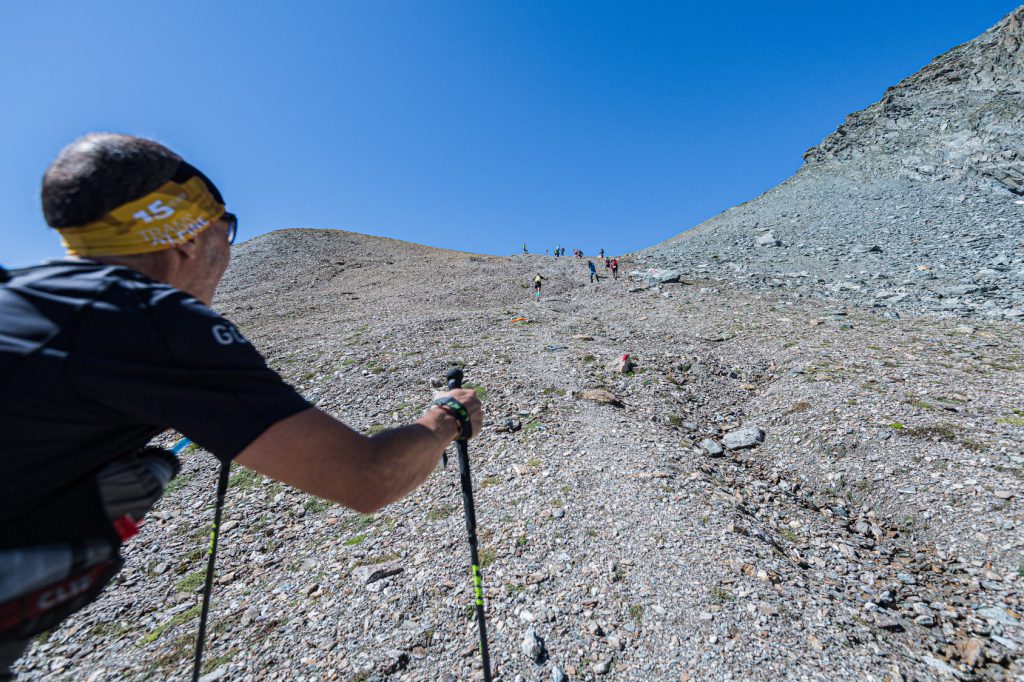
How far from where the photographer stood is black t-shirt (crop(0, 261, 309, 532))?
4.96 feet

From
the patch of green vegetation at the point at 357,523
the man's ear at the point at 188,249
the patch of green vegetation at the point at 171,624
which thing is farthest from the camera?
the patch of green vegetation at the point at 357,523

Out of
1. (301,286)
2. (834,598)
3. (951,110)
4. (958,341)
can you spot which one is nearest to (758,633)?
(834,598)

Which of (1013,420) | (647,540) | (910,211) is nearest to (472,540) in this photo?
(647,540)

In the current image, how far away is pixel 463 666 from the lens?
178 inches

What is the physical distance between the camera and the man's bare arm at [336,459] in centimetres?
165

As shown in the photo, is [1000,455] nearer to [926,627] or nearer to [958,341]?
[926,627]

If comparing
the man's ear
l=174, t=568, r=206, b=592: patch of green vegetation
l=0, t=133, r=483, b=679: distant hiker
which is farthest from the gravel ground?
the man's ear

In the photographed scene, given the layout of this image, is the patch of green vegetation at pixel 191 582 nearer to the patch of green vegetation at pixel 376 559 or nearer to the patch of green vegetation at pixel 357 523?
the patch of green vegetation at pixel 357 523

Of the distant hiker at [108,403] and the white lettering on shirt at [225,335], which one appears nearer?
the distant hiker at [108,403]

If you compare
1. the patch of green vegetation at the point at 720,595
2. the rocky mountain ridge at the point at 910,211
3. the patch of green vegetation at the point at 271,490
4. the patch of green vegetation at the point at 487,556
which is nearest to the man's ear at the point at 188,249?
the patch of green vegetation at the point at 487,556

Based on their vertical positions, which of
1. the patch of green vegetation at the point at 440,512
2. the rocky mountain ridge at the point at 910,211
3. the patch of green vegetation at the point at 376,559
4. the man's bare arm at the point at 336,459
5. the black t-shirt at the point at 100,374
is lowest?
the patch of green vegetation at the point at 376,559

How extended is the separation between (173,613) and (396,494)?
609 centimetres

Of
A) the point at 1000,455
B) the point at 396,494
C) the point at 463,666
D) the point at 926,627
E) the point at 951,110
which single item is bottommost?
the point at 926,627

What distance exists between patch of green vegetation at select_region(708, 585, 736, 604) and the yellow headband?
18.3 ft
